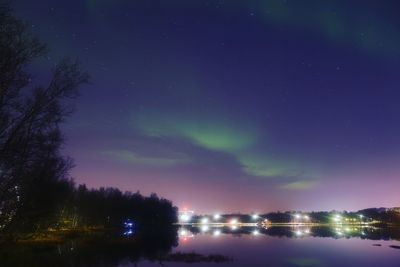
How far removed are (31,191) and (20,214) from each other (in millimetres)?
1470

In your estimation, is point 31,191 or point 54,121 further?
point 31,191

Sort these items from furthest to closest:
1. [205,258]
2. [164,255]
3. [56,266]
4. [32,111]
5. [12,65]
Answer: [164,255] → [205,258] → [56,266] → [32,111] → [12,65]

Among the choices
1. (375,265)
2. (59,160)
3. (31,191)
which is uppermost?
(59,160)

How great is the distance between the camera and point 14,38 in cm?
1455

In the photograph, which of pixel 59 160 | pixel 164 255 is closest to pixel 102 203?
pixel 164 255

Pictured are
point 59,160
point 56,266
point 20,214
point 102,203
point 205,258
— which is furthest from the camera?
point 102,203

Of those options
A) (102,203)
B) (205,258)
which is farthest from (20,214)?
(102,203)

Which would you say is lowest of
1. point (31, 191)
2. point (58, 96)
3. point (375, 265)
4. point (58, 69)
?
point (375, 265)

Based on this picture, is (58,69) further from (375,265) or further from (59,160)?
(375,265)

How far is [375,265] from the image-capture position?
6131 cm

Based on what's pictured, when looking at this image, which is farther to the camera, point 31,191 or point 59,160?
point 59,160

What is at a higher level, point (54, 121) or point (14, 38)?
point (14, 38)

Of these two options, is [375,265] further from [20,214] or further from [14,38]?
[14,38]

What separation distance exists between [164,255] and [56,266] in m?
25.3
